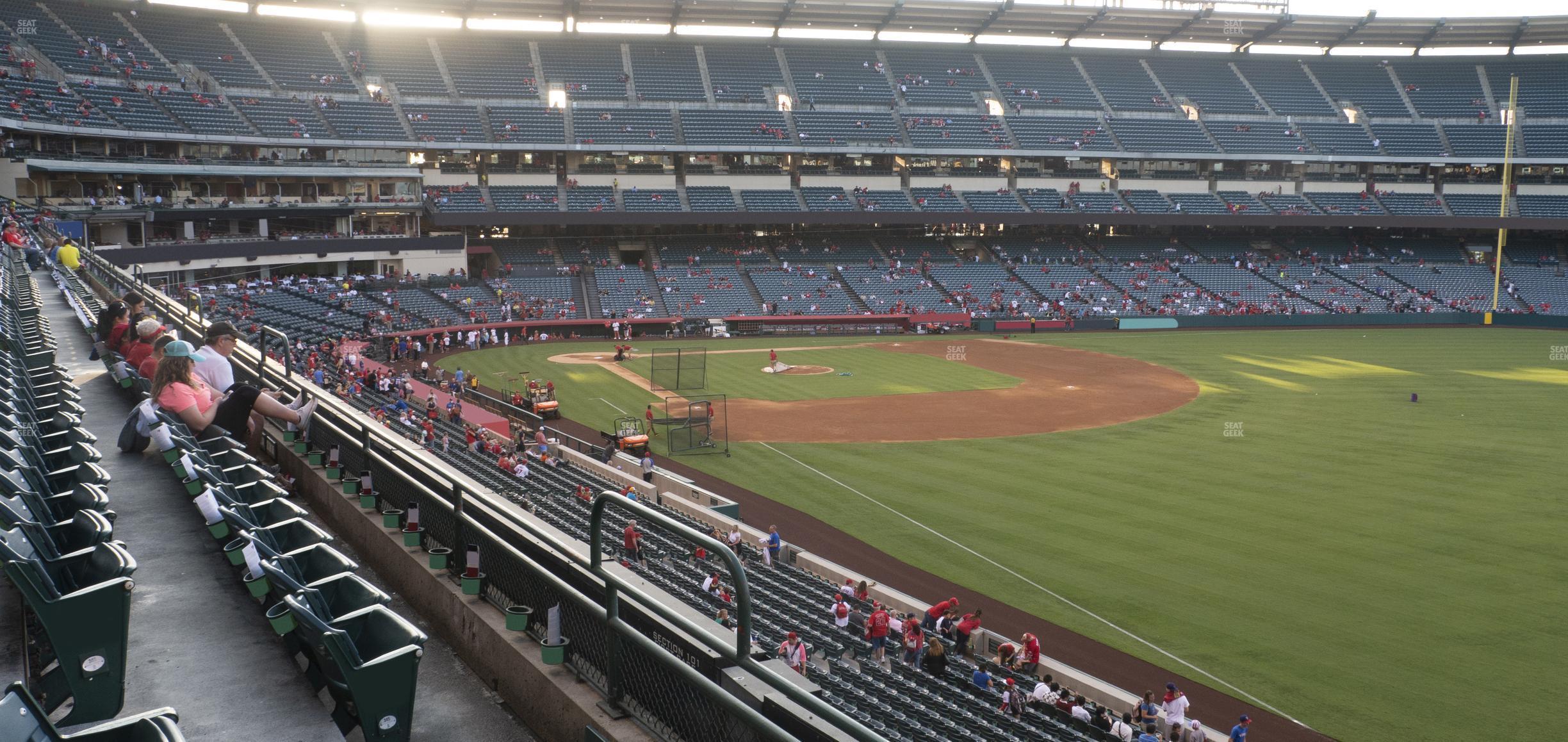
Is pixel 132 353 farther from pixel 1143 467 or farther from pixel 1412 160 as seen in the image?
pixel 1412 160

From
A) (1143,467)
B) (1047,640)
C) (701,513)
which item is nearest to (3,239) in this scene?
(701,513)

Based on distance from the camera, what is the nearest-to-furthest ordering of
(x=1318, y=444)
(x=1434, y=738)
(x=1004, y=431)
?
(x=1434, y=738), (x=1318, y=444), (x=1004, y=431)

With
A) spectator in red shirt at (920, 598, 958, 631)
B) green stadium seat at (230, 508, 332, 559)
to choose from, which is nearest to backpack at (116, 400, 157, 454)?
green stadium seat at (230, 508, 332, 559)

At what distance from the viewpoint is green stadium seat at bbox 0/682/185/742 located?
11.9 feet

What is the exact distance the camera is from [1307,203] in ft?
266

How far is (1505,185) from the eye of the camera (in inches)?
2798

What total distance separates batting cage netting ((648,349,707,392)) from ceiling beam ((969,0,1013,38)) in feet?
147

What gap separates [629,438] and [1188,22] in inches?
2784

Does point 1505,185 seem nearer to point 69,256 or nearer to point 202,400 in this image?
point 69,256

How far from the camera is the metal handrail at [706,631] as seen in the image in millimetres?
4250

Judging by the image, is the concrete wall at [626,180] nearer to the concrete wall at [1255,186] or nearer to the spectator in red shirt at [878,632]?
the concrete wall at [1255,186]

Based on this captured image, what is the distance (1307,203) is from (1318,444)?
55131 millimetres

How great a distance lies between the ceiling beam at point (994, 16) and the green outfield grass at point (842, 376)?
37155 millimetres

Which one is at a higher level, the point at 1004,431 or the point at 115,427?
the point at 115,427
